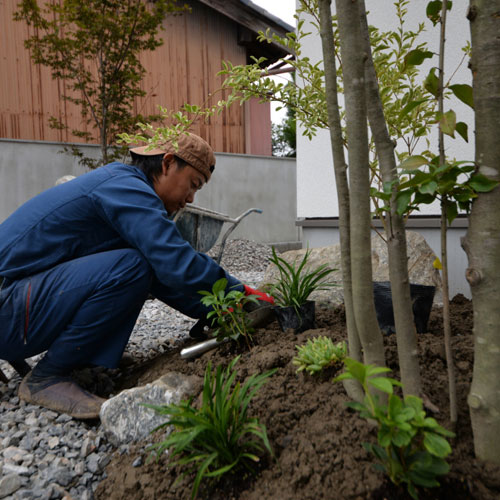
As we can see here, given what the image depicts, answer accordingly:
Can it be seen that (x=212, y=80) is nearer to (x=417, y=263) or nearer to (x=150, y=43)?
(x=150, y=43)

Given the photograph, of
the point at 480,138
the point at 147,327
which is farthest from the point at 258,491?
the point at 147,327

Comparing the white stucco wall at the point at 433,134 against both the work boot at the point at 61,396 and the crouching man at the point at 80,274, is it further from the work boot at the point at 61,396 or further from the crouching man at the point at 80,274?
the work boot at the point at 61,396

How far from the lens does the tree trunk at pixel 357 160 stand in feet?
3.71

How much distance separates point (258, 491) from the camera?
3.85 feet

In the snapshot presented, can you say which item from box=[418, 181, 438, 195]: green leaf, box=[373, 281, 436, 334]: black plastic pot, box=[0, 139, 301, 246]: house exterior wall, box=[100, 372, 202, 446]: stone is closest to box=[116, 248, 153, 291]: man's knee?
box=[100, 372, 202, 446]: stone

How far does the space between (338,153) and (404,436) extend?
0.76 metres

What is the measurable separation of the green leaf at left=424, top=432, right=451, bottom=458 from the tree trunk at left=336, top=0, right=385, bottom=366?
33cm

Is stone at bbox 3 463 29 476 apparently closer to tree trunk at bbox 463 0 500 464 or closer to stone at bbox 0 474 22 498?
stone at bbox 0 474 22 498

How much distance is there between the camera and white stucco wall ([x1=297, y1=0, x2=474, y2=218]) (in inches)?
127

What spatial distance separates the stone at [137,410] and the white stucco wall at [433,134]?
2597 millimetres

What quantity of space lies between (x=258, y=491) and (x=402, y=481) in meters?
0.37

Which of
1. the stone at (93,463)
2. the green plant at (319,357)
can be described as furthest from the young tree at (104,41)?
the green plant at (319,357)

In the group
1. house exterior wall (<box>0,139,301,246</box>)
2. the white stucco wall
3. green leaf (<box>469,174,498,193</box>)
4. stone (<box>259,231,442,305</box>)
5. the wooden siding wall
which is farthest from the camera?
the wooden siding wall

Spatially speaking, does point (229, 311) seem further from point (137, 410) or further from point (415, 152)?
point (415, 152)
